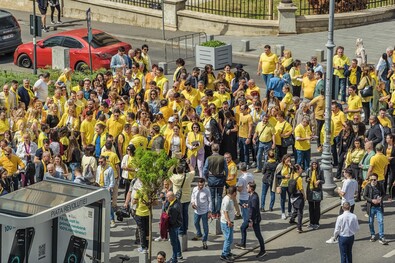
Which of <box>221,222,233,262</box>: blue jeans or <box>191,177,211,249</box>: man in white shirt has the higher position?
<box>191,177,211,249</box>: man in white shirt

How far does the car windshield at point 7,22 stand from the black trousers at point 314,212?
17879 millimetres

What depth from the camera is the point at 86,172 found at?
25.5 metres

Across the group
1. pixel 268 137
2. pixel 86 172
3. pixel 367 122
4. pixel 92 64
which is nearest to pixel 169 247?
pixel 86 172

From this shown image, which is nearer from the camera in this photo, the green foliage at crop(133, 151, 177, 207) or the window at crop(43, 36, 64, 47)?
the green foliage at crop(133, 151, 177, 207)

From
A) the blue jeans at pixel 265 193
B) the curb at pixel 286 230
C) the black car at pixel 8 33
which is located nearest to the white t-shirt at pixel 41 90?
the blue jeans at pixel 265 193

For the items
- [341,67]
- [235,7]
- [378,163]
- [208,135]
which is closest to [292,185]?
[378,163]

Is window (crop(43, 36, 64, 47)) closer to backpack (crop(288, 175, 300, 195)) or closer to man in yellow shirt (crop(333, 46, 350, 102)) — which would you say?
man in yellow shirt (crop(333, 46, 350, 102))

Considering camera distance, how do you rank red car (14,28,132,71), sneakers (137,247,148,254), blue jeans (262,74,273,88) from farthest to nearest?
red car (14,28,132,71) → blue jeans (262,74,273,88) → sneakers (137,247,148,254)

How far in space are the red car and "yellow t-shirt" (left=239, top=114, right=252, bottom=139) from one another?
9.17 m

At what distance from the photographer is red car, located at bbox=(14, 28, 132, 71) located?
37.2 metres

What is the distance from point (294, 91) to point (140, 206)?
405 inches

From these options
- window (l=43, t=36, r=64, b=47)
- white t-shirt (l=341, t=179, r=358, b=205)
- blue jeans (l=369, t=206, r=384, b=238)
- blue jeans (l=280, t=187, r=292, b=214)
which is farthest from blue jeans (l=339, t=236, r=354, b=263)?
window (l=43, t=36, r=64, b=47)

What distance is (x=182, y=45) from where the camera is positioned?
4156 centimetres

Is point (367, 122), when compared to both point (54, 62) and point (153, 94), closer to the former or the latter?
point (153, 94)
